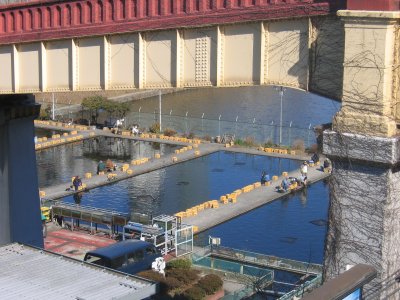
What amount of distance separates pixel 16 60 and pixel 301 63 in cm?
854

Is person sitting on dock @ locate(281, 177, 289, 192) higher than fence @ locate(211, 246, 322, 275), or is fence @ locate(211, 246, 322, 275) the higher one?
person sitting on dock @ locate(281, 177, 289, 192)

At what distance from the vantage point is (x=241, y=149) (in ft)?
140

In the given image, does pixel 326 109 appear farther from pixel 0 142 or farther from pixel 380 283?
pixel 380 283

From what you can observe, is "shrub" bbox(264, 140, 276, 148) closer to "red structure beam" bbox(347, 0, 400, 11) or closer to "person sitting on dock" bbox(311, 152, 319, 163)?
"person sitting on dock" bbox(311, 152, 319, 163)

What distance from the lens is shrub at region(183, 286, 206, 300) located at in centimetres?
2003

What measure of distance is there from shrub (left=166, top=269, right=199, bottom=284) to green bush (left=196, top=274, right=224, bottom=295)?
0.34 m

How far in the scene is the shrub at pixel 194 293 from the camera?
65.7 feet

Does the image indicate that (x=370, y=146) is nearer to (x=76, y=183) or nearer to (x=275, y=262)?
(x=275, y=262)

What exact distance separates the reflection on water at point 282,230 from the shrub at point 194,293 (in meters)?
4.78

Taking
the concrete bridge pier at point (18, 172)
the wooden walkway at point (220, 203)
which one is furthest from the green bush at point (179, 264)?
the wooden walkway at point (220, 203)

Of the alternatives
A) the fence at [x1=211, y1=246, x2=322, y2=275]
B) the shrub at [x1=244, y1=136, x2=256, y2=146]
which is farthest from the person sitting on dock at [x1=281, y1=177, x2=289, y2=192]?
the shrub at [x1=244, y1=136, x2=256, y2=146]

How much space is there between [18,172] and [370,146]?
13.2 m

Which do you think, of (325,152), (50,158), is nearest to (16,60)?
(325,152)

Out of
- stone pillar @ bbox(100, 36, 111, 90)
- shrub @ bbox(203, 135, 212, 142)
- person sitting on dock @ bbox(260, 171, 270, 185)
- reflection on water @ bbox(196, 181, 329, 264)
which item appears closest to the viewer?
stone pillar @ bbox(100, 36, 111, 90)
